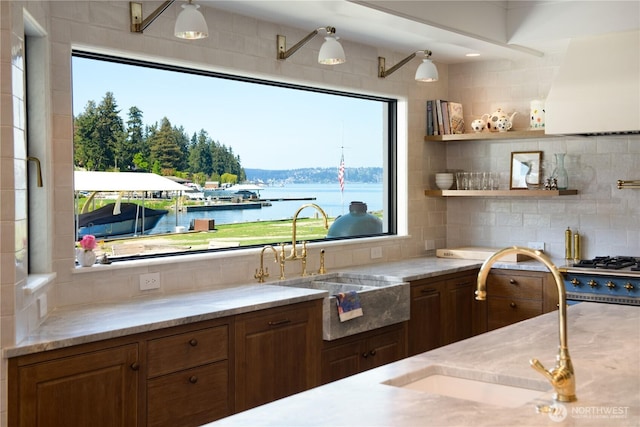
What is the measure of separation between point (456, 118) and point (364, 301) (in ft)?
8.21

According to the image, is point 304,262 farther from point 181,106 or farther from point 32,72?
point 32,72

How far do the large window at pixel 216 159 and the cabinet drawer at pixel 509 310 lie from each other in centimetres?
106

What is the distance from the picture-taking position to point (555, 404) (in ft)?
6.86

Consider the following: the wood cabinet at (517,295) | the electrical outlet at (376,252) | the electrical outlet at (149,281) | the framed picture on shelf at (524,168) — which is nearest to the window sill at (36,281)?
the electrical outlet at (149,281)

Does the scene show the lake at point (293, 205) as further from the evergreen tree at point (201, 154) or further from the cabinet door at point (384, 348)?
the cabinet door at point (384, 348)

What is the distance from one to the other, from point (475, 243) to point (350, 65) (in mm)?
2031

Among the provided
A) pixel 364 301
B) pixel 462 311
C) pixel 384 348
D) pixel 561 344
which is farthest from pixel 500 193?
pixel 561 344

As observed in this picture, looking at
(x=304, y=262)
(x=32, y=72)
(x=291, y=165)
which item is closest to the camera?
(x=32, y=72)

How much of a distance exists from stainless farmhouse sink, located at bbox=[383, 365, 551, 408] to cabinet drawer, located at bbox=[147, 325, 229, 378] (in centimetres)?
144

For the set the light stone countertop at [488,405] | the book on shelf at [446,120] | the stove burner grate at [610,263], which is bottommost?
the light stone countertop at [488,405]

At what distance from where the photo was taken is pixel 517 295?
5.77 metres

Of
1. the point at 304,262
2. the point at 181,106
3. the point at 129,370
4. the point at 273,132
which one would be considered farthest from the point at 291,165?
the point at 129,370

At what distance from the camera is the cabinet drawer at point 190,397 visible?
350 centimetres

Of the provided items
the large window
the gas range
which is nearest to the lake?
the large window
